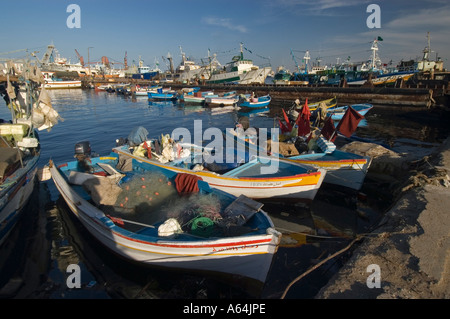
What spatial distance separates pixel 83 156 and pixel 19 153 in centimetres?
283

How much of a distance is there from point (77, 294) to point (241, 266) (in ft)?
14.2

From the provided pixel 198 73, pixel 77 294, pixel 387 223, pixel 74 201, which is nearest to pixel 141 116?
pixel 74 201

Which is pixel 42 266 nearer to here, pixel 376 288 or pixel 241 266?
pixel 241 266

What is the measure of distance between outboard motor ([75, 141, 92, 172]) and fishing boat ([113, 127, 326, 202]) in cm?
146

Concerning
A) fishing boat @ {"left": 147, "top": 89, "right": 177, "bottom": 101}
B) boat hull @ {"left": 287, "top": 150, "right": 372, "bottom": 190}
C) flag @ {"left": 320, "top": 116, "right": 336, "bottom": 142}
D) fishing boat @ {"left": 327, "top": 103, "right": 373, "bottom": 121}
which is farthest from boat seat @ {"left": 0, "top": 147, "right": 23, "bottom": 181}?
fishing boat @ {"left": 147, "top": 89, "right": 177, "bottom": 101}

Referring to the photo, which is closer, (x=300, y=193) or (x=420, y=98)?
(x=300, y=193)

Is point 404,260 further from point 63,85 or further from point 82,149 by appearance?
point 63,85

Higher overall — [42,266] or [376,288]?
[376,288]

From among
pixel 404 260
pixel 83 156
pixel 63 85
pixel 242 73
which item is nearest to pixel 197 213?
pixel 404 260

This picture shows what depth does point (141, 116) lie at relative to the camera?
116 feet

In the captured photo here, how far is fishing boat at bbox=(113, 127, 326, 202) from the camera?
9.36 m
